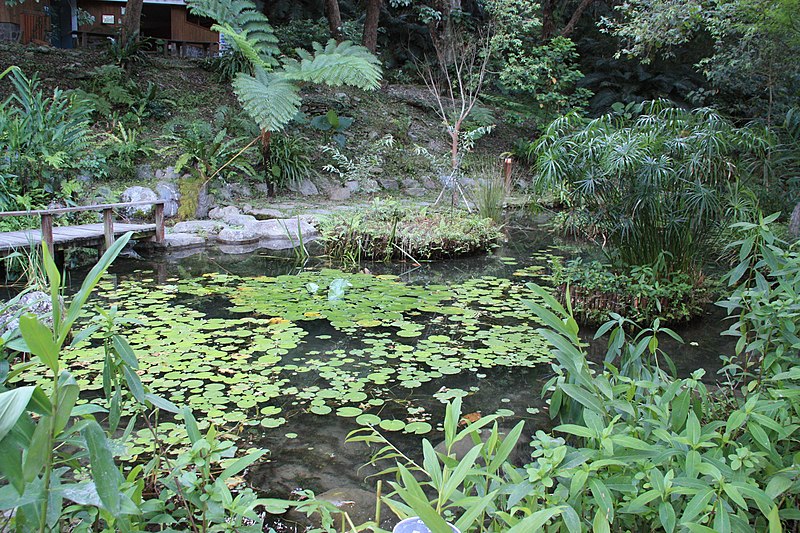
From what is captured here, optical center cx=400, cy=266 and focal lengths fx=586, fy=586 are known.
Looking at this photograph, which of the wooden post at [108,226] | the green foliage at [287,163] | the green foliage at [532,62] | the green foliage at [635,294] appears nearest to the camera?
the green foliage at [635,294]

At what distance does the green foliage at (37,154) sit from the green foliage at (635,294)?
5.05 meters

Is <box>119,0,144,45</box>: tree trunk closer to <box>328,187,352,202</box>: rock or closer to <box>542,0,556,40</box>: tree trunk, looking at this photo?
<box>328,187,352,202</box>: rock

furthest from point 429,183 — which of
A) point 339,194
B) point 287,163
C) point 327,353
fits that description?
point 327,353

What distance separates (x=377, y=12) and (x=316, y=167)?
362cm

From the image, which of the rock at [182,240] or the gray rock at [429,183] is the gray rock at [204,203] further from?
the gray rock at [429,183]

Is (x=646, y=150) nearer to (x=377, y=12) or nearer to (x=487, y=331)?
(x=487, y=331)

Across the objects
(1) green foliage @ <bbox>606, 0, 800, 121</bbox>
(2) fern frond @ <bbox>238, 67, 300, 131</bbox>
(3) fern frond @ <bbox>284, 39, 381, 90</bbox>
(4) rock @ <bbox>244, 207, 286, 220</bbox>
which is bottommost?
(4) rock @ <bbox>244, 207, 286, 220</bbox>

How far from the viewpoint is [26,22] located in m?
11.3

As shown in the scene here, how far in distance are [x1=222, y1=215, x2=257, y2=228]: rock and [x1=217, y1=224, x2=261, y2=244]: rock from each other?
200 mm

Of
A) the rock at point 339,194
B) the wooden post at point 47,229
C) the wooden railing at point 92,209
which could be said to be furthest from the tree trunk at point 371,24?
the wooden post at point 47,229

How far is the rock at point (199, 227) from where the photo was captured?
251 inches

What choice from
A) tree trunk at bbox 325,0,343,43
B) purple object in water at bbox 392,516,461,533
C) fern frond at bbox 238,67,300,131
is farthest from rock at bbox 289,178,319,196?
purple object in water at bbox 392,516,461,533

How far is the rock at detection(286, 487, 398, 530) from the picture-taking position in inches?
72.2

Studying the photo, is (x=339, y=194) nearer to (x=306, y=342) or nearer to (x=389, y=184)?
(x=389, y=184)
